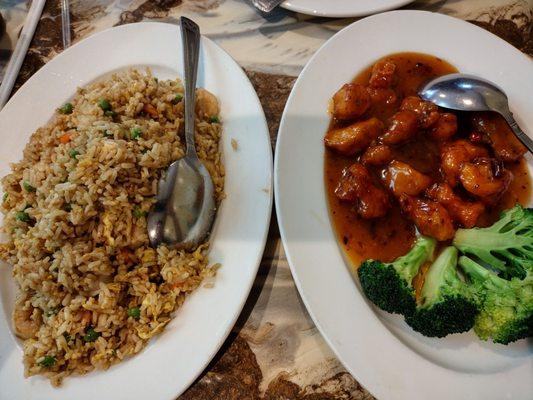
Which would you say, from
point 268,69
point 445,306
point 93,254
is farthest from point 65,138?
point 445,306

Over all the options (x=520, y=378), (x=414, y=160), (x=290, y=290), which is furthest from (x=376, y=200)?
(x=520, y=378)

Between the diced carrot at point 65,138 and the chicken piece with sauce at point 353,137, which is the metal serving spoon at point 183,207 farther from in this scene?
the chicken piece with sauce at point 353,137

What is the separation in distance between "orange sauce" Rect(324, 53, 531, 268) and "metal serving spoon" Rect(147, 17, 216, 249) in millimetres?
714

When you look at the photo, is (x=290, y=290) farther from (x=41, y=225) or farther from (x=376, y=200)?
(x=41, y=225)

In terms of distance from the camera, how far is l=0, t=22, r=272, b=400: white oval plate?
75.5 inches

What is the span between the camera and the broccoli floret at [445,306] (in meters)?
1.83

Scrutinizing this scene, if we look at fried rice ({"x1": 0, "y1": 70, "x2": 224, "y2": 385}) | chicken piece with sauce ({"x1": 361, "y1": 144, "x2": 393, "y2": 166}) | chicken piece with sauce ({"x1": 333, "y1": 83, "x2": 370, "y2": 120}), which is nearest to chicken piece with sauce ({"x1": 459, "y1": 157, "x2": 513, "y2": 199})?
chicken piece with sauce ({"x1": 361, "y1": 144, "x2": 393, "y2": 166})

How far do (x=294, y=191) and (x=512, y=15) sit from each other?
7.47ft

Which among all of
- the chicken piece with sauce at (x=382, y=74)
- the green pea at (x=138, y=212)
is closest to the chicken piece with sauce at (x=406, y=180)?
the chicken piece with sauce at (x=382, y=74)

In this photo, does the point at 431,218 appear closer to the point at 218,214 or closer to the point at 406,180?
the point at 406,180

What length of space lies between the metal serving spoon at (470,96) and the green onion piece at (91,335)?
7.75 ft

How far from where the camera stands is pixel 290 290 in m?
2.30

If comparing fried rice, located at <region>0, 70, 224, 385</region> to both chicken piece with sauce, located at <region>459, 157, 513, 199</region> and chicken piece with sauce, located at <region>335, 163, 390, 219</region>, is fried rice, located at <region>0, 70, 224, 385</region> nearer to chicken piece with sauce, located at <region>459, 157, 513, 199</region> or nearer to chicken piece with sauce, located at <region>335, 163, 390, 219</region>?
chicken piece with sauce, located at <region>335, 163, 390, 219</region>

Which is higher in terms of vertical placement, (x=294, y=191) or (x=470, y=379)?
(x=294, y=191)
